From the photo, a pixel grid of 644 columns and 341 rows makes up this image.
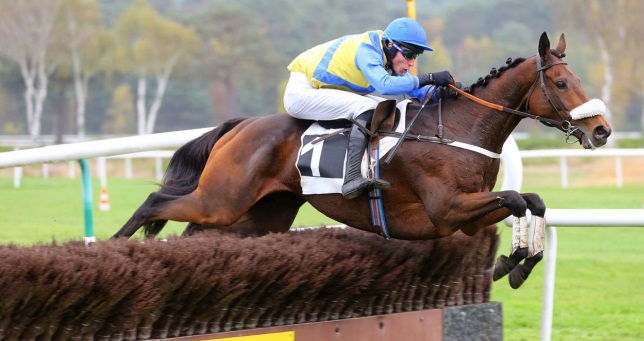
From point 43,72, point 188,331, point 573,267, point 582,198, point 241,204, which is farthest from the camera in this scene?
point 43,72

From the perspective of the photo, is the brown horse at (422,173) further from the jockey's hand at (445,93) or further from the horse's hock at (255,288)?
the horse's hock at (255,288)

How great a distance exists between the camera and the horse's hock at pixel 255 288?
313cm

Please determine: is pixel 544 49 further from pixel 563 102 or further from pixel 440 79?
pixel 440 79

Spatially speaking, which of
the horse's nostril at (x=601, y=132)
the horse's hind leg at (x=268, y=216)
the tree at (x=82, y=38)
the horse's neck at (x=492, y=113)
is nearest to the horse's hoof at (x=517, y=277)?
the horse's neck at (x=492, y=113)

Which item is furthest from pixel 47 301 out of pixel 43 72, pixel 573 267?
pixel 43 72

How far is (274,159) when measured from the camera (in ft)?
16.9

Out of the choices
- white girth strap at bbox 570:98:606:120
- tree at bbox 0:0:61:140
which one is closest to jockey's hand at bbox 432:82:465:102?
white girth strap at bbox 570:98:606:120

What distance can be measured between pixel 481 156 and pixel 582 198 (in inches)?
324

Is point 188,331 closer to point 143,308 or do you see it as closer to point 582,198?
point 143,308

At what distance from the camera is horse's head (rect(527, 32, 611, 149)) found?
14.5 ft

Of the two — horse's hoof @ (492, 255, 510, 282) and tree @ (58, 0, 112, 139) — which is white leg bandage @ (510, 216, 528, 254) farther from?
tree @ (58, 0, 112, 139)

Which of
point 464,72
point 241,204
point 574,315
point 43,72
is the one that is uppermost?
point 464,72

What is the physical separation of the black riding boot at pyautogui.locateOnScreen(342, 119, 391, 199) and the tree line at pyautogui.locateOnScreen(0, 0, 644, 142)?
112 feet

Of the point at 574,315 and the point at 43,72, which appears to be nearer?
the point at 574,315
